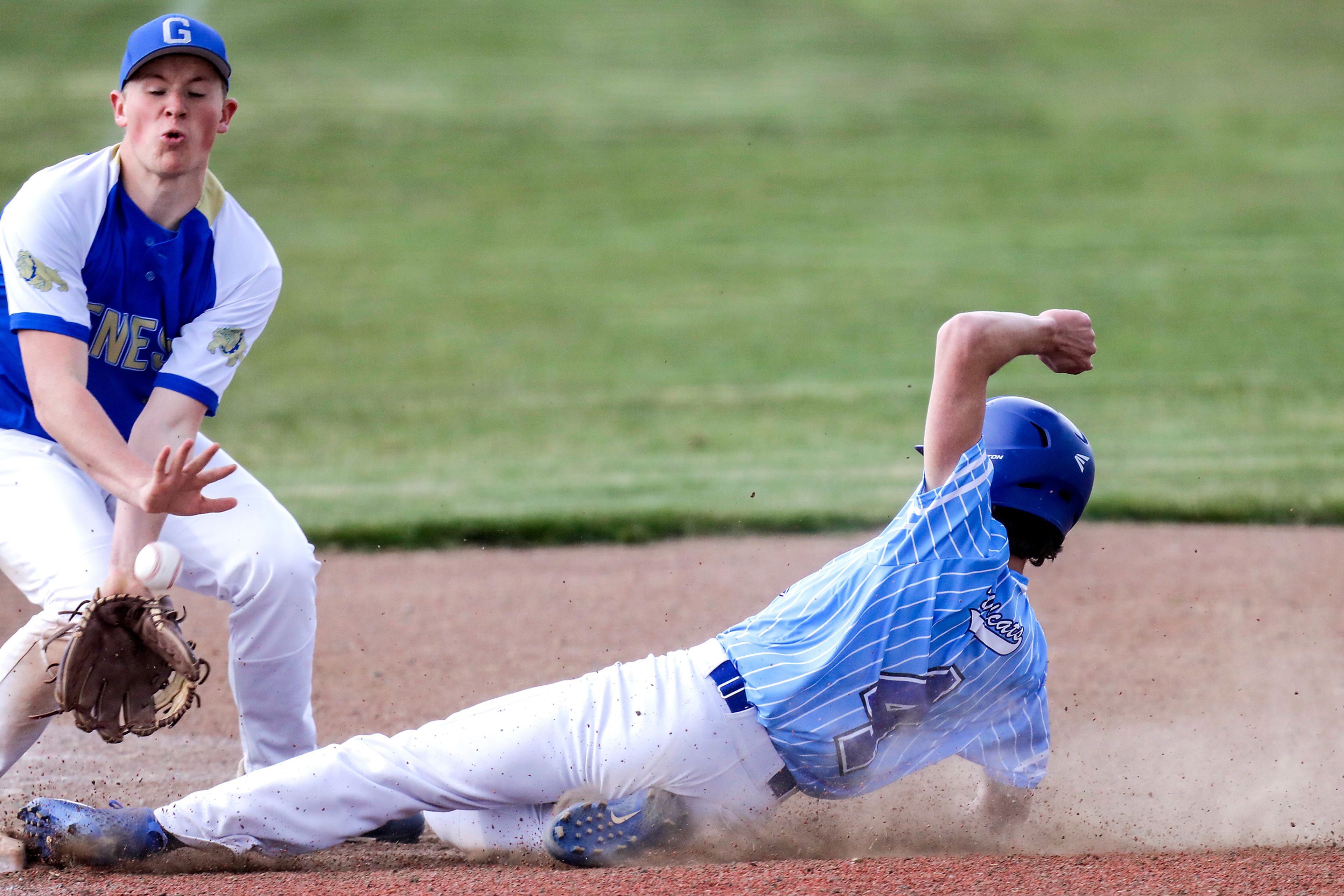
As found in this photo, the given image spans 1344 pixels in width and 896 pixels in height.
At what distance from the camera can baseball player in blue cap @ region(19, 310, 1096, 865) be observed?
2918 mm

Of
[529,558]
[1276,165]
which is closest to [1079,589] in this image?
[529,558]

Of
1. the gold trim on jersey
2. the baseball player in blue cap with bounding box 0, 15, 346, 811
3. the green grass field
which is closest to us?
the baseball player in blue cap with bounding box 0, 15, 346, 811

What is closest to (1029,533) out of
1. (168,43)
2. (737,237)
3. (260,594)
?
(260,594)

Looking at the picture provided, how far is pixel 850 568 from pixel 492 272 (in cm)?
1257

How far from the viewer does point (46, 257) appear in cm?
323

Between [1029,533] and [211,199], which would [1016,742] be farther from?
[211,199]

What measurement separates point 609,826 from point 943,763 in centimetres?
136

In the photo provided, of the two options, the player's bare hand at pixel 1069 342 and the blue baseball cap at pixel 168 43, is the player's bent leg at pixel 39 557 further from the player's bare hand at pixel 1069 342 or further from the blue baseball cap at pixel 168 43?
the player's bare hand at pixel 1069 342

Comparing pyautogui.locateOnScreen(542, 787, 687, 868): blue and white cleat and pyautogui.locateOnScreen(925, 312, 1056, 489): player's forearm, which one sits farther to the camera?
pyautogui.locateOnScreen(542, 787, 687, 868): blue and white cleat

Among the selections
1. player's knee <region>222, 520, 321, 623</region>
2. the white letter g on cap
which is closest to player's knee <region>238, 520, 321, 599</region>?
player's knee <region>222, 520, 321, 623</region>

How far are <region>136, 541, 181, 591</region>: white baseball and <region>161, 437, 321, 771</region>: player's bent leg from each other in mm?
188

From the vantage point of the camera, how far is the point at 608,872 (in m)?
2.99

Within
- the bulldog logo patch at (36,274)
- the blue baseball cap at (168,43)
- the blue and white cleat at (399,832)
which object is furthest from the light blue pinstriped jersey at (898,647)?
the blue baseball cap at (168,43)

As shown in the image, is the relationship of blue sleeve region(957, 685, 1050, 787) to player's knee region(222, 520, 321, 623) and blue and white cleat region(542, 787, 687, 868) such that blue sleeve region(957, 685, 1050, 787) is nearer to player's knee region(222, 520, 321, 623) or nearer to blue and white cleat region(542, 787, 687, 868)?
blue and white cleat region(542, 787, 687, 868)
